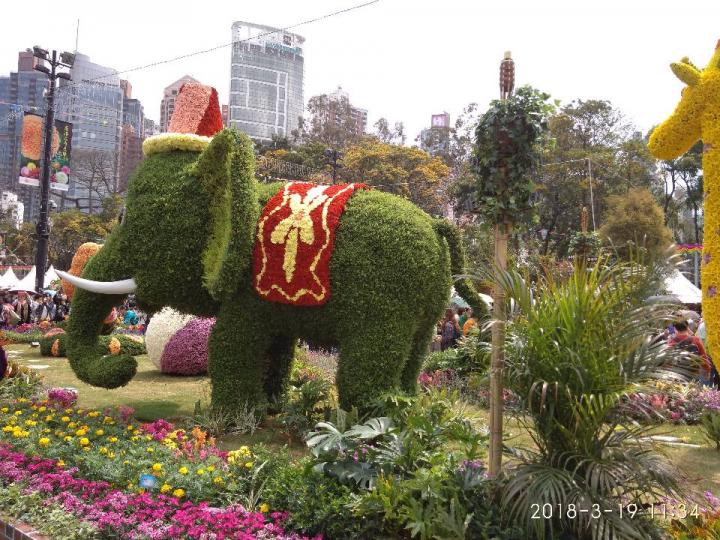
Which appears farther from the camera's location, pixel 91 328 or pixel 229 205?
pixel 91 328

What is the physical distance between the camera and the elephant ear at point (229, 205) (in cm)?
587

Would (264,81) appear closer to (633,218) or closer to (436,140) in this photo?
(436,140)

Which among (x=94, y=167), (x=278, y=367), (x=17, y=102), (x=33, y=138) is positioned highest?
(x=17, y=102)

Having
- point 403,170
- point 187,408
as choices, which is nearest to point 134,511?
point 187,408

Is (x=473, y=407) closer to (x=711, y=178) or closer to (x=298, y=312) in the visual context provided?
(x=298, y=312)

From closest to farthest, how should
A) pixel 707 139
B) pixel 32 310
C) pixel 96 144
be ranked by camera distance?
pixel 707 139
pixel 32 310
pixel 96 144

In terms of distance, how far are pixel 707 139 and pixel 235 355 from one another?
463 cm

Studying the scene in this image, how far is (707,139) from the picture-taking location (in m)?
4.88

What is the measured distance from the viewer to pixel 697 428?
7559mm

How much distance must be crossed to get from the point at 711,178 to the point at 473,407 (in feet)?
14.7

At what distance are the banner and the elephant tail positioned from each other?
12847mm

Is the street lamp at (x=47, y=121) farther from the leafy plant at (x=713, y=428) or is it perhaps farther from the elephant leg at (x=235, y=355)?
the leafy plant at (x=713, y=428)

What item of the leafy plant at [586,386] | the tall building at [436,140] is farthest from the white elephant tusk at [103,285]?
the tall building at [436,140]

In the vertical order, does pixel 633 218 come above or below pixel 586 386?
above
